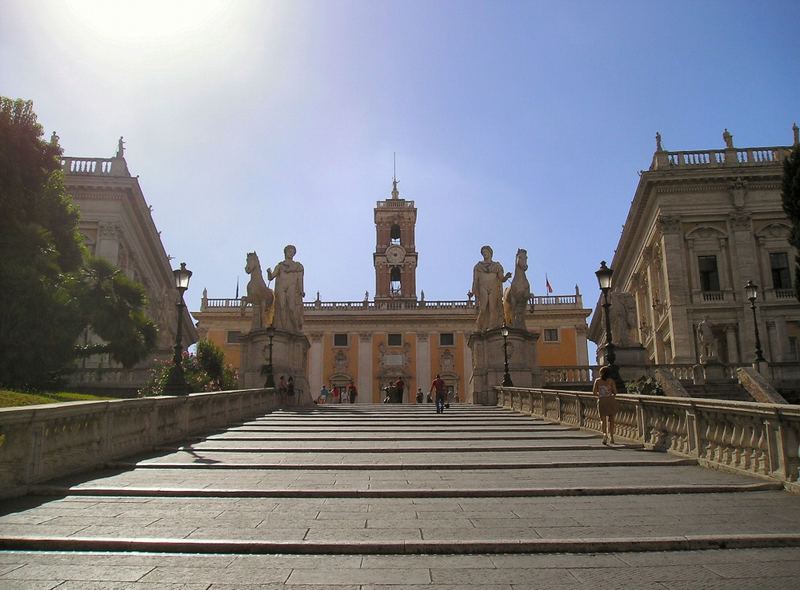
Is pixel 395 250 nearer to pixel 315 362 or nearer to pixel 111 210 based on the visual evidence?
pixel 315 362

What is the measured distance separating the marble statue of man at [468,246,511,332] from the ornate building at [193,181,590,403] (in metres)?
32.1

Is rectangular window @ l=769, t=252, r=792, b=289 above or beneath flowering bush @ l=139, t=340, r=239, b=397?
above

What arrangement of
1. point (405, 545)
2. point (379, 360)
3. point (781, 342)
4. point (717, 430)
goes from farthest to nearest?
point (379, 360), point (781, 342), point (717, 430), point (405, 545)

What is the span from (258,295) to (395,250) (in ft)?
136

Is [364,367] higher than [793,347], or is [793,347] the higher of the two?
[364,367]

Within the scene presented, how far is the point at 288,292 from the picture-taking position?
925 inches

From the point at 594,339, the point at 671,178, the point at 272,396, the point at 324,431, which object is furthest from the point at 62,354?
the point at 594,339

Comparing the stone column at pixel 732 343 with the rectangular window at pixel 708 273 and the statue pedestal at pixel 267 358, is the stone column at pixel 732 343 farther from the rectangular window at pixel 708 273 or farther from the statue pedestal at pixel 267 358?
the statue pedestal at pixel 267 358

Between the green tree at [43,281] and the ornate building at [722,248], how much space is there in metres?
26.7

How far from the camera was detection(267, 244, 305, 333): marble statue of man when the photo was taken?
76.7 feet

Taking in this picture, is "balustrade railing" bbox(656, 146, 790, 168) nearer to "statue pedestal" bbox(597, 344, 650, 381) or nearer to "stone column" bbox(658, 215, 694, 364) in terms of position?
"stone column" bbox(658, 215, 694, 364)

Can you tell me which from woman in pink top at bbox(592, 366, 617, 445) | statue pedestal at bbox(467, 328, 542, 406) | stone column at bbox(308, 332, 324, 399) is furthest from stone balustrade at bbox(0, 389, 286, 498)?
stone column at bbox(308, 332, 324, 399)

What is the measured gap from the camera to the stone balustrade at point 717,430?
699cm

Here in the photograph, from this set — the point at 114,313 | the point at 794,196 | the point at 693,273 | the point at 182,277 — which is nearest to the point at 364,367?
the point at 693,273
